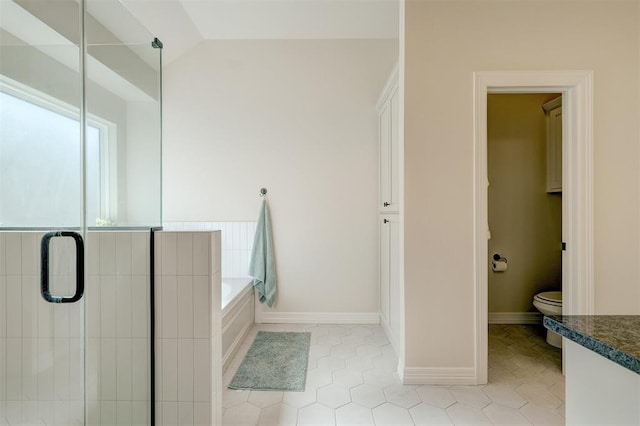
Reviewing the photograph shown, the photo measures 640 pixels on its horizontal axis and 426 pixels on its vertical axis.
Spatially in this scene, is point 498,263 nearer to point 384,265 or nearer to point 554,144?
point 384,265

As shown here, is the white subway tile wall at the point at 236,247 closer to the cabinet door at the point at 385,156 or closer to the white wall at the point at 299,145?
the white wall at the point at 299,145

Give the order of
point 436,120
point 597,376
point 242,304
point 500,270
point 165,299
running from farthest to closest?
point 500,270 < point 242,304 < point 436,120 < point 165,299 < point 597,376

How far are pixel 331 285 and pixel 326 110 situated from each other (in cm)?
170

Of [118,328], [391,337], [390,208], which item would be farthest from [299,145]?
[118,328]

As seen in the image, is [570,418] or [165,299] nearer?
[570,418]

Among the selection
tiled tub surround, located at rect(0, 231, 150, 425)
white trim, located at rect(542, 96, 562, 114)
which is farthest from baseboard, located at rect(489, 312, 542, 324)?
tiled tub surround, located at rect(0, 231, 150, 425)

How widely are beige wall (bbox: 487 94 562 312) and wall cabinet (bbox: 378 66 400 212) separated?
3.40 ft

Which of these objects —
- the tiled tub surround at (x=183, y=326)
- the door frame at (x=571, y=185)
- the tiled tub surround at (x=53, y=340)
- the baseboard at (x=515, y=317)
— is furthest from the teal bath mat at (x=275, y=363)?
the baseboard at (x=515, y=317)

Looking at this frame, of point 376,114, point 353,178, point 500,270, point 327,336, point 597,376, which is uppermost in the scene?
point 376,114

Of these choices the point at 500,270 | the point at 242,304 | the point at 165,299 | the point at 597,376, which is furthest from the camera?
the point at 500,270

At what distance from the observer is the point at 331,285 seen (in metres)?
2.95

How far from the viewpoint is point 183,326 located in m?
1.30

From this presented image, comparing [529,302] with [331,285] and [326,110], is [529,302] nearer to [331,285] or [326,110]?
[331,285]

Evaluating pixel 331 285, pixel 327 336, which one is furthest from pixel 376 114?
pixel 327 336
